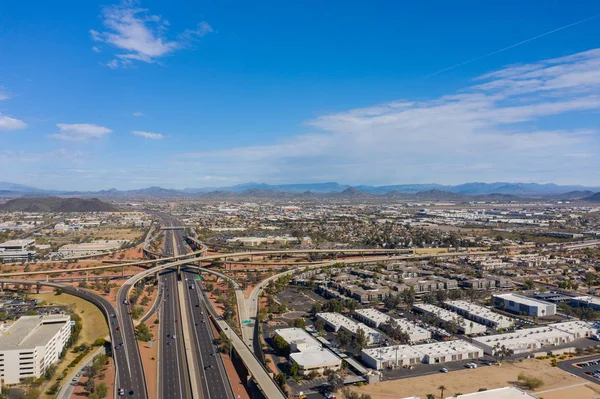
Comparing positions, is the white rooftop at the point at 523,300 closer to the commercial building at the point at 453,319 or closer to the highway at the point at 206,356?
the commercial building at the point at 453,319

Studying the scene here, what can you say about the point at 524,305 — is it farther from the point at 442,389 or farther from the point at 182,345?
the point at 182,345

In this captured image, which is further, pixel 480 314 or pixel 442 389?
pixel 480 314

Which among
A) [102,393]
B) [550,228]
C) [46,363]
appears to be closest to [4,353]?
[46,363]

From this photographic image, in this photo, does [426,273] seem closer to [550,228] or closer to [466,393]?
[466,393]

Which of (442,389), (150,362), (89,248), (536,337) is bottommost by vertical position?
(442,389)

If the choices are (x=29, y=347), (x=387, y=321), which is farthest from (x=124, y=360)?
(x=387, y=321)

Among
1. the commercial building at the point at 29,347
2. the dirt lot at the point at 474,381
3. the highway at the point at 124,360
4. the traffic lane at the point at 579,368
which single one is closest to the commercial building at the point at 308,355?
the dirt lot at the point at 474,381
